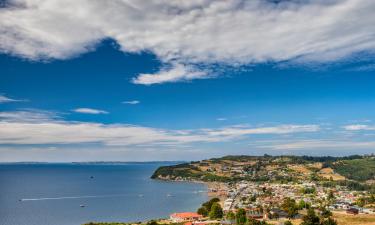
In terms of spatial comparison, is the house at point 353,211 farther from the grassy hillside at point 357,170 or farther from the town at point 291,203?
the grassy hillside at point 357,170

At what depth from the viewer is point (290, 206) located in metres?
75.5

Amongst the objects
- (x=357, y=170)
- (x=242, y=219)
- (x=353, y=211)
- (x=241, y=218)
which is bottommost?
(x=353, y=211)

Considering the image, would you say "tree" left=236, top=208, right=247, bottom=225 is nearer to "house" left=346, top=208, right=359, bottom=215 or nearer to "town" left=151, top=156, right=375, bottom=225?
"town" left=151, top=156, right=375, bottom=225

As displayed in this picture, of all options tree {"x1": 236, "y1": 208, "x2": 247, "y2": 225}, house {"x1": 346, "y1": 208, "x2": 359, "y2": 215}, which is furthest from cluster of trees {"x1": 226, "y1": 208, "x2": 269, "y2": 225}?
house {"x1": 346, "y1": 208, "x2": 359, "y2": 215}

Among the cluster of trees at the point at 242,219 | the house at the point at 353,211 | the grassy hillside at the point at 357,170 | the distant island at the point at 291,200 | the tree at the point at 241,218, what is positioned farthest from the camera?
the grassy hillside at the point at 357,170

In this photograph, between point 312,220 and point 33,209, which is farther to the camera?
point 33,209

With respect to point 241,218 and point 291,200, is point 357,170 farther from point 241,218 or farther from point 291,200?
point 241,218

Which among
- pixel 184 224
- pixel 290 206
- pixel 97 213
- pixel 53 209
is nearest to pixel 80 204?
pixel 53 209

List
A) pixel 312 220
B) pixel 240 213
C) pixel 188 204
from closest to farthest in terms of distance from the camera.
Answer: pixel 312 220, pixel 240 213, pixel 188 204

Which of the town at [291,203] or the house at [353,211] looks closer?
the town at [291,203]

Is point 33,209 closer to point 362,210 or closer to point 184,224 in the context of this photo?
point 184,224

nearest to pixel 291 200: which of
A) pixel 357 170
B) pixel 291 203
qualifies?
pixel 291 203

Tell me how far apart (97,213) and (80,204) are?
18.9 m

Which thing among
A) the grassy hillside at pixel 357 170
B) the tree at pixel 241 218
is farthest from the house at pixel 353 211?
the grassy hillside at pixel 357 170
